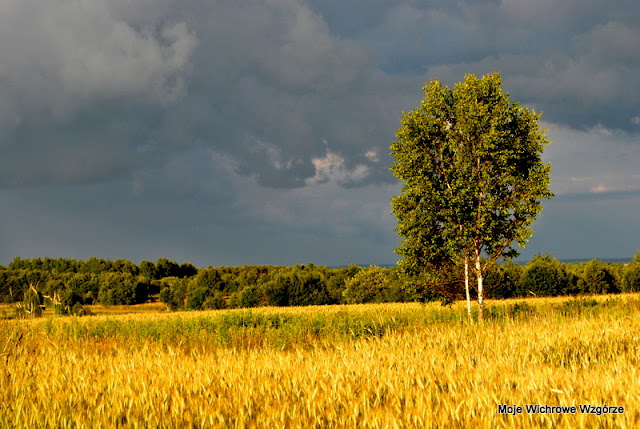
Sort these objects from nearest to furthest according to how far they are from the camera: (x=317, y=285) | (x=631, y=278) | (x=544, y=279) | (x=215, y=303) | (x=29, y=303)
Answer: (x=29, y=303), (x=544, y=279), (x=631, y=278), (x=215, y=303), (x=317, y=285)

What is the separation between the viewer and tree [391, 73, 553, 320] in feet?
73.4

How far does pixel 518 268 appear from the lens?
3383 inches

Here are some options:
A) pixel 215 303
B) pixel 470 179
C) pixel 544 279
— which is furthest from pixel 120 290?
pixel 470 179

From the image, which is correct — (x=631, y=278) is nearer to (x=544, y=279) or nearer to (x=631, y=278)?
(x=631, y=278)

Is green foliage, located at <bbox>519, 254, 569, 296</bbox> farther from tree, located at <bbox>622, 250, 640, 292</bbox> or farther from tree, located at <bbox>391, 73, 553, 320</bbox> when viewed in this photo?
tree, located at <bbox>391, 73, 553, 320</bbox>

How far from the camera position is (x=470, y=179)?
885 inches

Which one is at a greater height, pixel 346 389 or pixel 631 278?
pixel 346 389

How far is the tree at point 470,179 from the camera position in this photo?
73.4 feet

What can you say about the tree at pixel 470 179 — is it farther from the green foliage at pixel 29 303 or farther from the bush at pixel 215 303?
the bush at pixel 215 303

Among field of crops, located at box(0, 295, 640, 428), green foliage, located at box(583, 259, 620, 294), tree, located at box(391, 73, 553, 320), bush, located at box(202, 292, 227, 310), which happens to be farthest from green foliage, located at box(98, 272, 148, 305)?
field of crops, located at box(0, 295, 640, 428)

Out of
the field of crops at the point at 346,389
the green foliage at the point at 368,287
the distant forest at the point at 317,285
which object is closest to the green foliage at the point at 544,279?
the distant forest at the point at 317,285

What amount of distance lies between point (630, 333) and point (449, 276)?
55.5ft

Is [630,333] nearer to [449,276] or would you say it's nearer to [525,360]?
[525,360]

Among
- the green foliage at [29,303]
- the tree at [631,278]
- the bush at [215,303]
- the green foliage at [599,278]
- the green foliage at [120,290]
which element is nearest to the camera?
the green foliage at [29,303]
